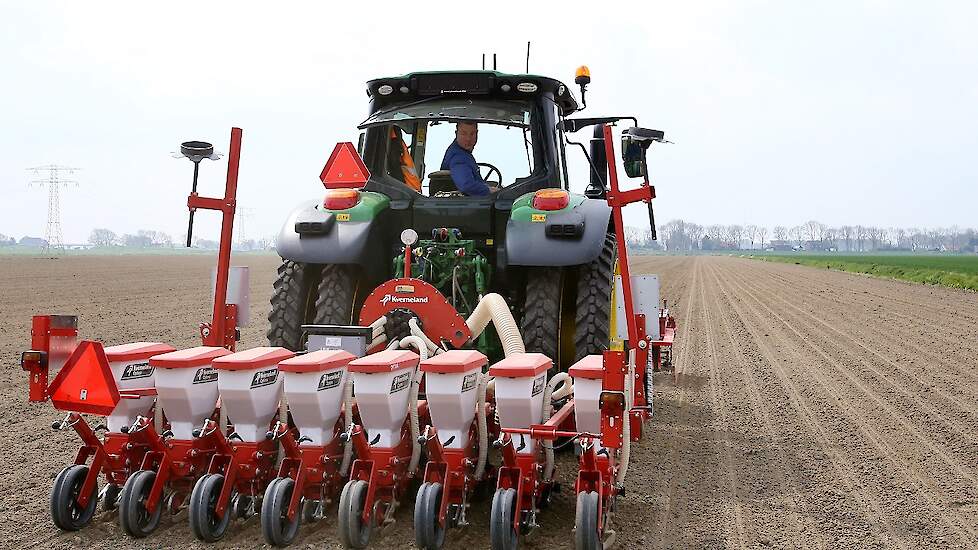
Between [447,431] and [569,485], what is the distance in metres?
1.20

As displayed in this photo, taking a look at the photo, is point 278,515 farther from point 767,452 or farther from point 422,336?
point 767,452

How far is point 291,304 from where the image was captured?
514cm

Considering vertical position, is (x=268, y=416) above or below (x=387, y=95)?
below

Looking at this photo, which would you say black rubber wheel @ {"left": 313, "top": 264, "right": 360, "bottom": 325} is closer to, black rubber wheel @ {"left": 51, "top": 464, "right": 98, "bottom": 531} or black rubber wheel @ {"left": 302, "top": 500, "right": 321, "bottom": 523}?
black rubber wheel @ {"left": 302, "top": 500, "right": 321, "bottom": 523}

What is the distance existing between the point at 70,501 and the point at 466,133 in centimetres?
320

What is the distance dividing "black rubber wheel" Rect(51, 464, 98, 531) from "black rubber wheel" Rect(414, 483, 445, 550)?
152 cm

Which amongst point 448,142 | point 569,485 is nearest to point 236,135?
point 448,142

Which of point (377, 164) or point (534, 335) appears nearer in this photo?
point (534, 335)

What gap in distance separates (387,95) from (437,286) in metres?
1.38

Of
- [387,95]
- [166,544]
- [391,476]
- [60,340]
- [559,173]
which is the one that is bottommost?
[166,544]

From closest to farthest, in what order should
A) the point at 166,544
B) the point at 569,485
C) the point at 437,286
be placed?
the point at 166,544, the point at 569,485, the point at 437,286

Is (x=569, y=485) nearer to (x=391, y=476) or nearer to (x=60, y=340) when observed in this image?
(x=391, y=476)

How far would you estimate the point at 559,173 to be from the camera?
556 cm

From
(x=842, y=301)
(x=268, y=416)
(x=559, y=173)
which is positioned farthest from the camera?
(x=842, y=301)
